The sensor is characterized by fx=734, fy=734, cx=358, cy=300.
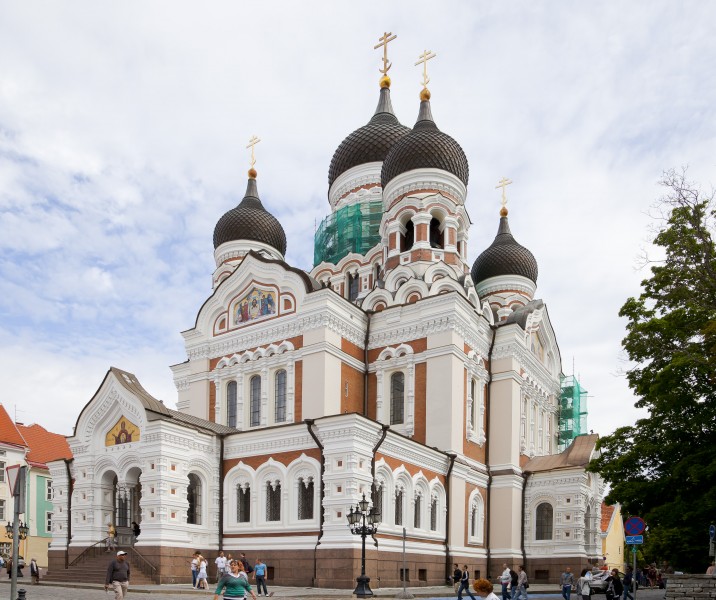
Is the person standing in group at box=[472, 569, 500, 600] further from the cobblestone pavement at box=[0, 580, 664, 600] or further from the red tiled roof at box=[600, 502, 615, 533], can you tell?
the red tiled roof at box=[600, 502, 615, 533]

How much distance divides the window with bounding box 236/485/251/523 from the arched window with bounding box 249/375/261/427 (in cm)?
412

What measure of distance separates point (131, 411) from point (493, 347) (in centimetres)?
1431

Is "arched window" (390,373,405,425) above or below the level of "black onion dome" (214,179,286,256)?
below

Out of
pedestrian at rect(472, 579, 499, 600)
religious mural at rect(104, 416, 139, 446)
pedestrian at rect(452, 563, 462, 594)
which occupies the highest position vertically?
religious mural at rect(104, 416, 139, 446)

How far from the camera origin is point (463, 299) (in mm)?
26797

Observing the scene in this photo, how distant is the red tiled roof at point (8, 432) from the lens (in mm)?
41125

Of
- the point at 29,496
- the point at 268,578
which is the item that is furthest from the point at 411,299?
the point at 29,496

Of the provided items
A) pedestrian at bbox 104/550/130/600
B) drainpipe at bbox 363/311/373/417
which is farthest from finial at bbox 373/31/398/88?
pedestrian at bbox 104/550/130/600

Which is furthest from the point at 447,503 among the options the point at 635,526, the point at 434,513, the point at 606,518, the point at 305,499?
the point at 606,518

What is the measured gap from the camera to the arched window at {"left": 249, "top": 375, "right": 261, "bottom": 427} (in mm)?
27375

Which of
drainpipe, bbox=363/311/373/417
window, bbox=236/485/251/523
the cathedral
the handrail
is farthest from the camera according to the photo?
drainpipe, bbox=363/311/373/417

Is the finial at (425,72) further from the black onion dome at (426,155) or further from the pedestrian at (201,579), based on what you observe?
the pedestrian at (201,579)

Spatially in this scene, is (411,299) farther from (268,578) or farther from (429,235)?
(268,578)

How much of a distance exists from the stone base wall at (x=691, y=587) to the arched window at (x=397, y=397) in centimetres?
1198
